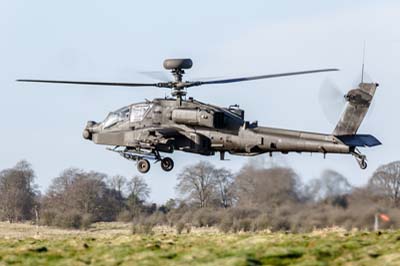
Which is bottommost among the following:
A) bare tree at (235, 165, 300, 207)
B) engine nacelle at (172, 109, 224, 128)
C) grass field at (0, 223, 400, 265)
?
grass field at (0, 223, 400, 265)

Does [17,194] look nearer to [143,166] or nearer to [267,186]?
[143,166]

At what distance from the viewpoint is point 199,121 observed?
50.1m

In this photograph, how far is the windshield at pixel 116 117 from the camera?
52406 millimetres

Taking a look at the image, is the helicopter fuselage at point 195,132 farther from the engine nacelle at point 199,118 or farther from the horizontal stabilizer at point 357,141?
the horizontal stabilizer at point 357,141

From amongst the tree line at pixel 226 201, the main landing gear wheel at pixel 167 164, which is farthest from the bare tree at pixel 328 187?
the main landing gear wheel at pixel 167 164

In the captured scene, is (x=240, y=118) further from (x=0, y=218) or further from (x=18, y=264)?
(x=0, y=218)

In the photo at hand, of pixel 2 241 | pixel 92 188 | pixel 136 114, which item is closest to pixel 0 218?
pixel 92 188

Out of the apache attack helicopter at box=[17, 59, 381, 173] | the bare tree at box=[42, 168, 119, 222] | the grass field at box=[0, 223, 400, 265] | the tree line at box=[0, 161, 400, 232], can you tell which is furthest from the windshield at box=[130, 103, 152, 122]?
the grass field at box=[0, 223, 400, 265]

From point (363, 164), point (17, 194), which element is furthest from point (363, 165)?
point (17, 194)

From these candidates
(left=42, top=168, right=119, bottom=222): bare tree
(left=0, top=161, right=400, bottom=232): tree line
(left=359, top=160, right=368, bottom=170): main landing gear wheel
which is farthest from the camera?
(left=42, top=168, right=119, bottom=222): bare tree

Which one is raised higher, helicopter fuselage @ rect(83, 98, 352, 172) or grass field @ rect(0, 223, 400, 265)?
helicopter fuselage @ rect(83, 98, 352, 172)

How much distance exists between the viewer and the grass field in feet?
107

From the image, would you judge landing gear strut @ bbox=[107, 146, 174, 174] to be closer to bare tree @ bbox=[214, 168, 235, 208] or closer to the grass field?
bare tree @ bbox=[214, 168, 235, 208]

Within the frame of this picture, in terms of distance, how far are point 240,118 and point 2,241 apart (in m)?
13.6
